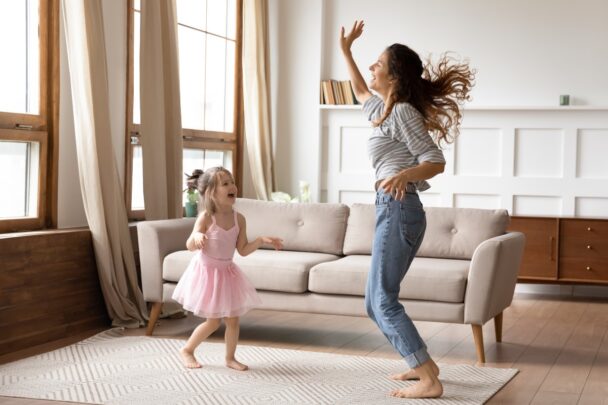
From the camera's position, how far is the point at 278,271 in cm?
475

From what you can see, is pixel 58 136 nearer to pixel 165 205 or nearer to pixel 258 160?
pixel 165 205

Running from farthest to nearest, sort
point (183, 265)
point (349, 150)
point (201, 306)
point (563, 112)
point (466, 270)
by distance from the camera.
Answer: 1. point (349, 150)
2. point (563, 112)
3. point (183, 265)
4. point (466, 270)
5. point (201, 306)

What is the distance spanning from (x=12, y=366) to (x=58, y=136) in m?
1.41

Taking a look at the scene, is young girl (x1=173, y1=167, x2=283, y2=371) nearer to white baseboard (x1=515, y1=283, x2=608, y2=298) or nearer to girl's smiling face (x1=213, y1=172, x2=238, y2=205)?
girl's smiling face (x1=213, y1=172, x2=238, y2=205)

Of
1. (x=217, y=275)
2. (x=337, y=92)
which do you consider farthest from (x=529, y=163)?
(x=217, y=275)

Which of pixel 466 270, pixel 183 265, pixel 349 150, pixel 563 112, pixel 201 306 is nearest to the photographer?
pixel 201 306

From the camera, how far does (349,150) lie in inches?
298

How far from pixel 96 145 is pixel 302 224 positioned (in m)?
1.28

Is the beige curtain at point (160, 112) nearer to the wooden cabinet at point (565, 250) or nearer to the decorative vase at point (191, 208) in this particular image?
the decorative vase at point (191, 208)

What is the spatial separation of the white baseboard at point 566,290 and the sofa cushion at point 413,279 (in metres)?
2.48

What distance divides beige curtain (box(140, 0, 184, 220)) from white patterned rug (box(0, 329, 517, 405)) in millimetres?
1303

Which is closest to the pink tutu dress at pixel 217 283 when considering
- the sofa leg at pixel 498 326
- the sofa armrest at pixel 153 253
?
the sofa armrest at pixel 153 253

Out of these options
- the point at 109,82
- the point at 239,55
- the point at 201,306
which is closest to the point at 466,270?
the point at 201,306

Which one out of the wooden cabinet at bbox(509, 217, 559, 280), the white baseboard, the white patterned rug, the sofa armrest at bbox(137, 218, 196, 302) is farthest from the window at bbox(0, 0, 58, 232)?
the white baseboard
